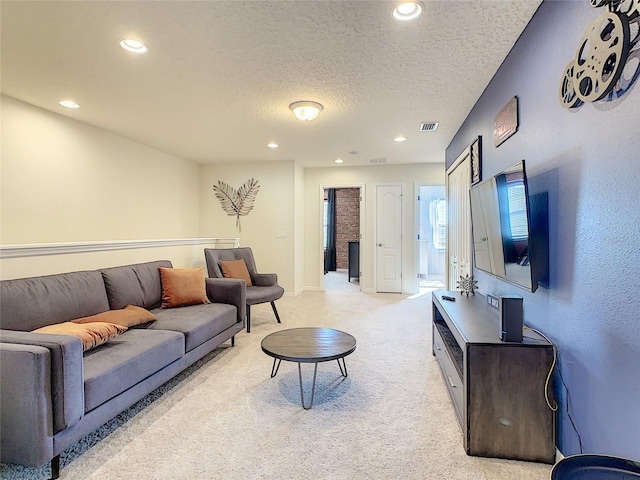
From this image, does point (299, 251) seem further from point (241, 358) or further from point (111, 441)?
point (111, 441)

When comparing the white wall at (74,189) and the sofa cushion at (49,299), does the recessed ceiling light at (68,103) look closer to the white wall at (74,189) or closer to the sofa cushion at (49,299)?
the white wall at (74,189)

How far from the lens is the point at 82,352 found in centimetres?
162

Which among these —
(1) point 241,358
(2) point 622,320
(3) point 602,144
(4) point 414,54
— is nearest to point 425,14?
(4) point 414,54

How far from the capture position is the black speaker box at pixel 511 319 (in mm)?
1666

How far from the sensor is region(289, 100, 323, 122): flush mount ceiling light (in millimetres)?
3172

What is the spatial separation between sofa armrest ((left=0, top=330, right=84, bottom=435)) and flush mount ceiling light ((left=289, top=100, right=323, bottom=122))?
256 centimetres

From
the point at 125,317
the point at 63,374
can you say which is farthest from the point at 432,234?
the point at 63,374

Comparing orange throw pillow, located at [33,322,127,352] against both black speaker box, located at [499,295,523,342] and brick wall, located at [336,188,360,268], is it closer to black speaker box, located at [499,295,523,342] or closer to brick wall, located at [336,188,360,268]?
black speaker box, located at [499,295,523,342]

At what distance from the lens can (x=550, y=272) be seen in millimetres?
1753

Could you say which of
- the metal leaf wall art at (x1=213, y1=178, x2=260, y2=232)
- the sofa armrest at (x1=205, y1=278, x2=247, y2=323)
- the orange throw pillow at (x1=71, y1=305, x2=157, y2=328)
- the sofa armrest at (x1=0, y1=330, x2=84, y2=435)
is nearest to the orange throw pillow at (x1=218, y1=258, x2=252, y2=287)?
the sofa armrest at (x1=205, y1=278, x2=247, y2=323)

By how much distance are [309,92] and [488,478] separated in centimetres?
A: 293

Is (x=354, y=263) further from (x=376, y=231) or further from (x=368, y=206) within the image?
(x=368, y=206)

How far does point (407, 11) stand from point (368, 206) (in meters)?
4.53

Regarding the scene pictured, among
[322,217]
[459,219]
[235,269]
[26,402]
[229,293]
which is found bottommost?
[26,402]
